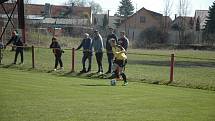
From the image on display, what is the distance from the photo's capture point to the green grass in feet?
33.4

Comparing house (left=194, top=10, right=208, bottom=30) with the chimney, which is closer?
house (left=194, top=10, right=208, bottom=30)

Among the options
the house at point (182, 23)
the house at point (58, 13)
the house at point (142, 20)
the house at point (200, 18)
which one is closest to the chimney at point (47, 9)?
the house at point (58, 13)

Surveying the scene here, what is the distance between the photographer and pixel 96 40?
2350 centimetres

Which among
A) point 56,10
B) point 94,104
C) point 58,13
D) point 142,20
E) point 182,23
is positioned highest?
point 56,10

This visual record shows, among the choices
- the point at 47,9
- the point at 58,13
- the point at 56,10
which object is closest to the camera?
the point at 47,9

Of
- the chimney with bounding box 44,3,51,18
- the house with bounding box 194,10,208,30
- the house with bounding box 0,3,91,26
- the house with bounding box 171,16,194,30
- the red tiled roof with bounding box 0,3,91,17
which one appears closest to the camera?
the house with bounding box 171,16,194,30

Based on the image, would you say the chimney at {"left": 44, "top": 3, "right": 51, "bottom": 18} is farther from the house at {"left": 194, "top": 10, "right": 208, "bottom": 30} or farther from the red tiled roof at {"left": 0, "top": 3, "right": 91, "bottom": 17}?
the house at {"left": 194, "top": 10, "right": 208, "bottom": 30}

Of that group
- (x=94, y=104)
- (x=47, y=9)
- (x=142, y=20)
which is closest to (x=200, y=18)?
(x=142, y=20)

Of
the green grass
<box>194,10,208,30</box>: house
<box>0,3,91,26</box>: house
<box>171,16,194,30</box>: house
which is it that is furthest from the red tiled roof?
the green grass

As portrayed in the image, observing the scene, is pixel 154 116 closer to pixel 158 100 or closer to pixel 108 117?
pixel 108 117

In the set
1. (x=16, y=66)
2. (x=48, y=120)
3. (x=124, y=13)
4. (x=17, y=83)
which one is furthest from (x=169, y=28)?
(x=48, y=120)

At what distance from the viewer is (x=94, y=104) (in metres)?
12.0

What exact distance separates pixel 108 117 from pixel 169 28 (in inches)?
3425

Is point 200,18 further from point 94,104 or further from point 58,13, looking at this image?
point 94,104
